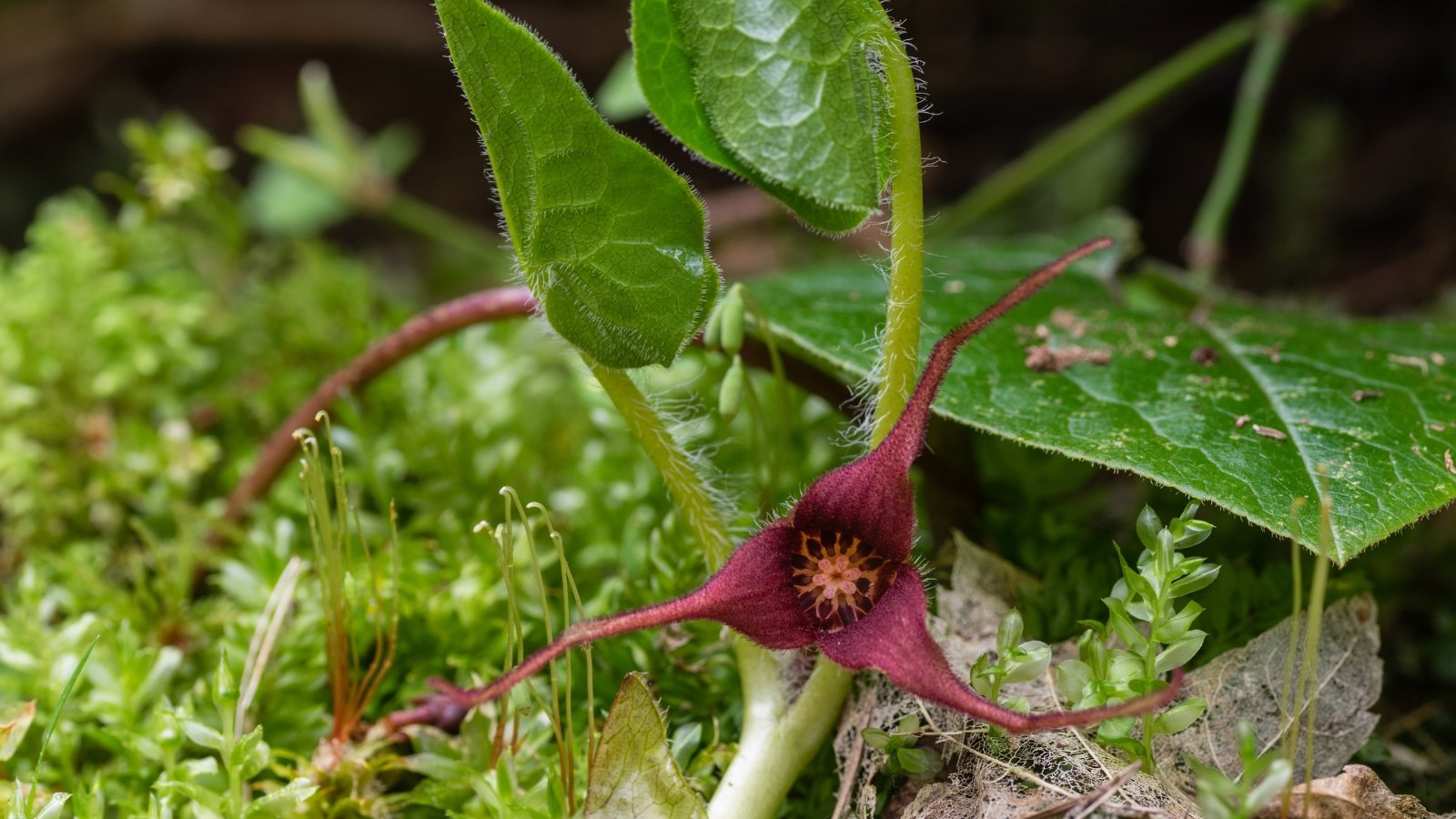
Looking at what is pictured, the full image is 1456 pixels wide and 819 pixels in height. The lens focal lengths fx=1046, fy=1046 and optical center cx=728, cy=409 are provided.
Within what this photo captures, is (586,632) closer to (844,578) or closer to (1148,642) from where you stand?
(844,578)

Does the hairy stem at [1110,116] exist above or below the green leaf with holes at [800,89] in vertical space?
below

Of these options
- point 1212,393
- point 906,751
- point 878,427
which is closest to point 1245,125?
point 1212,393

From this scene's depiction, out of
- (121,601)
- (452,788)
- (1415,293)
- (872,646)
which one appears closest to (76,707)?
(121,601)

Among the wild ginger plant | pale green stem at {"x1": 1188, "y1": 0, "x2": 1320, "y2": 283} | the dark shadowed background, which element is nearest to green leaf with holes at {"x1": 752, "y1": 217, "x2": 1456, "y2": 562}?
the wild ginger plant

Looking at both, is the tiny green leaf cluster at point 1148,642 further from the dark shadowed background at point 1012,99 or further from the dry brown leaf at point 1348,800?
the dark shadowed background at point 1012,99

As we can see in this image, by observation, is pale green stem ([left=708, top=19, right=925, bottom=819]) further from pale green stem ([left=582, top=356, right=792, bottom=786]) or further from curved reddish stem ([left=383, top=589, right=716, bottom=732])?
curved reddish stem ([left=383, top=589, right=716, bottom=732])

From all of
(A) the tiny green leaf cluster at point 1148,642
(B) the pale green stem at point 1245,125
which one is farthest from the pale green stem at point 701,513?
(B) the pale green stem at point 1245,125

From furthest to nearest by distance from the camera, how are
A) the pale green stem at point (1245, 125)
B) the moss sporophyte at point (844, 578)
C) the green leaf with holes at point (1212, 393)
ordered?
the pale green stem at point (1245, 125) < the green leaf with holes at point (1212, 393) < the moss sporophyte at point (844, 578)

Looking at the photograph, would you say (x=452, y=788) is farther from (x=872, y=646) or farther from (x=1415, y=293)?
(x=1415, y=293)
